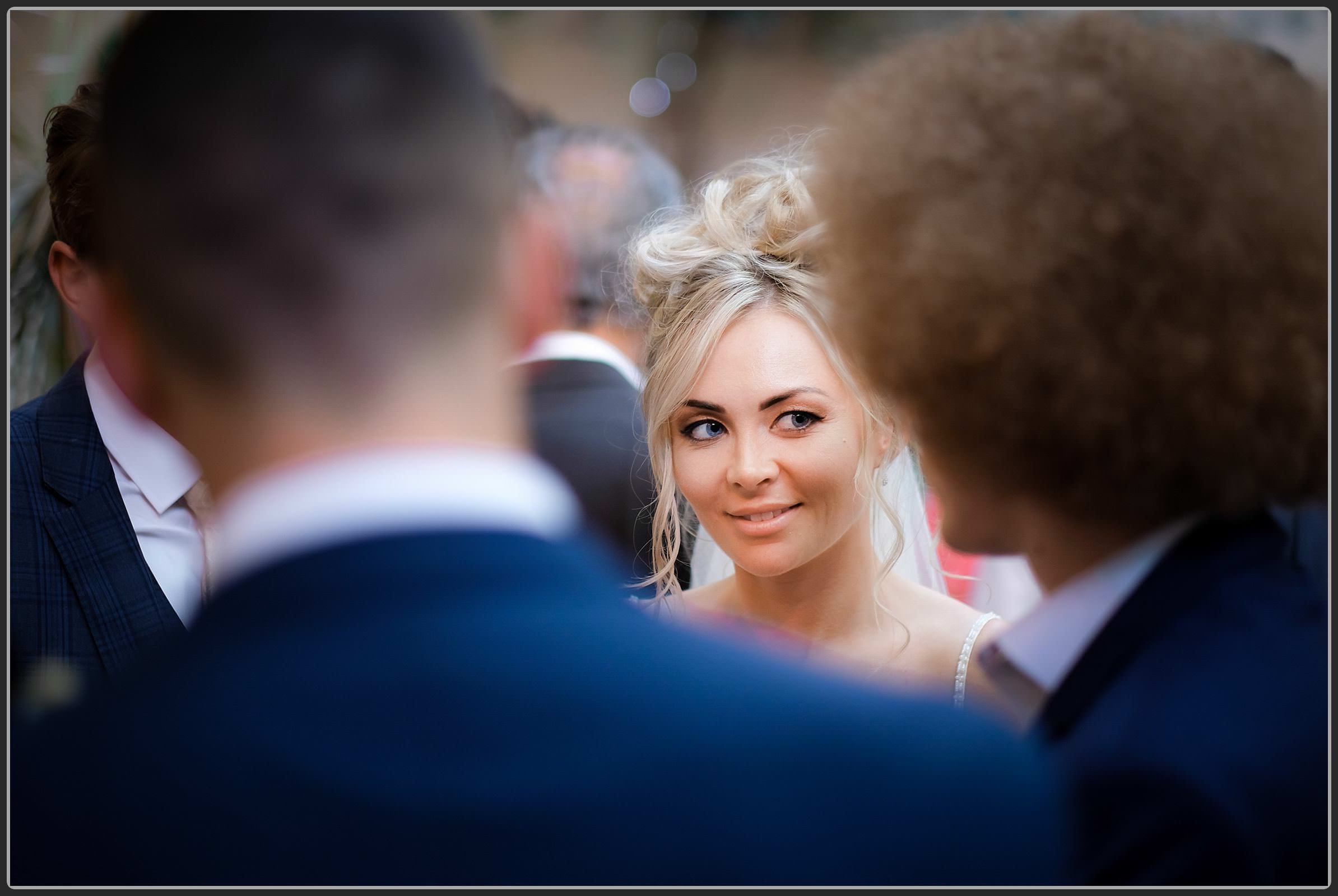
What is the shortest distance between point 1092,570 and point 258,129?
2.61 ft

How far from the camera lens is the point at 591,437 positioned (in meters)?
2.26

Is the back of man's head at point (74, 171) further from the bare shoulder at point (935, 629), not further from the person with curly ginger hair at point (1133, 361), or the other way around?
the bare shoulder at point (935, 629)

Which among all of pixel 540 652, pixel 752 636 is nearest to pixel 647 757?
pixel 540 652

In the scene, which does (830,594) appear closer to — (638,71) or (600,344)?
(600,344)

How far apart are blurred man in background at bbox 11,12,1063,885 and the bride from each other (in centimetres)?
106

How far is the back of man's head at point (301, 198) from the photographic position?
0.64 m

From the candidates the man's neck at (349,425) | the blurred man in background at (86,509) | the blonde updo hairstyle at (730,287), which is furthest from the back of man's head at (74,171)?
the blonde updo hairstyle at (730,287)

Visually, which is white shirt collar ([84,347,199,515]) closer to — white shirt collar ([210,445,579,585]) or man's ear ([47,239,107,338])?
man's ear ([47,239,107,338])

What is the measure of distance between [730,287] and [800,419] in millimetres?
279

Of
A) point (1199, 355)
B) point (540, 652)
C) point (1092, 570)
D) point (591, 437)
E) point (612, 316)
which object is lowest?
point (540, 652)

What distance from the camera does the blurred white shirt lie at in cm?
142

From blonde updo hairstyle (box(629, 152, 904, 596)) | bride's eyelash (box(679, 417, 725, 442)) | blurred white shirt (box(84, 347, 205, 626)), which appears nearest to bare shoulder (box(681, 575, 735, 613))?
blonde updo hairstyle (box(629, 152, 904, 596))

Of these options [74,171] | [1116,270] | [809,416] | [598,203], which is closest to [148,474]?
[74,171]

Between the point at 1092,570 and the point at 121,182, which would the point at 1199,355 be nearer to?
the point at 1092,570
